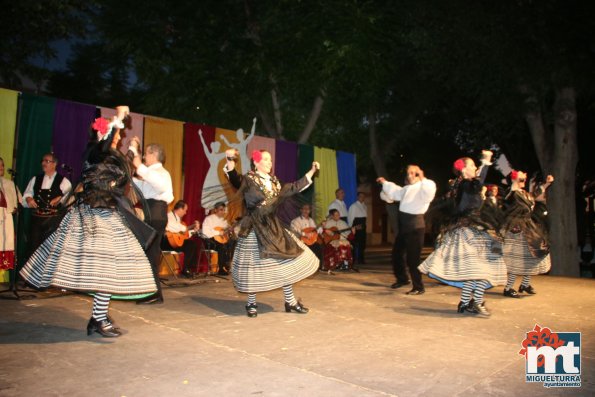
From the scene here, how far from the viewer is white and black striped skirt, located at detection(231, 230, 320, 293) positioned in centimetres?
509

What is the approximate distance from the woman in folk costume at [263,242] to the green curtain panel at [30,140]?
3.67 metres

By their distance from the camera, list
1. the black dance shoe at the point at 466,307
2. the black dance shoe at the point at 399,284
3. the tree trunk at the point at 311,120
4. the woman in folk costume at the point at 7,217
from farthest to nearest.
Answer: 1. the tree trunk at the point at 311,120
2. the black dance shoe at the point at 399,284
3. the woman in folk costume at the point at 7,217
4. the black dance shoe at the point at 466,307

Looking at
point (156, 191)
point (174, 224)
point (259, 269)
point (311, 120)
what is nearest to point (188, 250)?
point (174, 224)

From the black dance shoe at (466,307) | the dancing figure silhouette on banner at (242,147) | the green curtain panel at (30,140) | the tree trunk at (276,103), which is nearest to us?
the black dance shoe at (466,307)

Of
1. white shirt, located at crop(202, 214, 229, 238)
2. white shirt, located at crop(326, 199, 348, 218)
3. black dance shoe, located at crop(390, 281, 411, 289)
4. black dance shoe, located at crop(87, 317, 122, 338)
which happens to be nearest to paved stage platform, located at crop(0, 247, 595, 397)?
black dance shoe, located at crop(87, 317, 122, 338)

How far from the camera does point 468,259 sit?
551 centimetres

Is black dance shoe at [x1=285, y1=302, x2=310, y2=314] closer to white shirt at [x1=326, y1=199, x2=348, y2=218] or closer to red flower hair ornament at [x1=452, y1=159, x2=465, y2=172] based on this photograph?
red flower hair ornament at [x1=452, y1=159, x2=465, y2=172]

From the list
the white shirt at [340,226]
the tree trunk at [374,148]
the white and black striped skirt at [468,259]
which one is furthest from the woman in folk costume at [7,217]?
the tree trunk at [374,148]

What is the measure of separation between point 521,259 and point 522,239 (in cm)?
28

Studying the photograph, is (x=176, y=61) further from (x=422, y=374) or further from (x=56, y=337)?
(x=422, y=374)

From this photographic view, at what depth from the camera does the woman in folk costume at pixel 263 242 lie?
5.09 metres

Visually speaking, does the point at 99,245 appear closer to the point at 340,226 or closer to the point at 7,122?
the point at 7,122

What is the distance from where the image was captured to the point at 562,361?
3.52 metres

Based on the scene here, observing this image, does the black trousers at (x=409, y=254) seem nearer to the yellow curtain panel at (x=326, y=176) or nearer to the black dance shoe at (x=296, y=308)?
the black dance shoe at (x=296, y=308)
